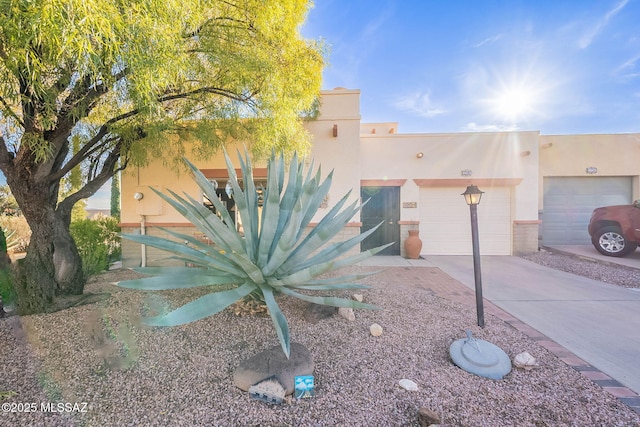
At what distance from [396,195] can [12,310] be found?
8232 millimetres

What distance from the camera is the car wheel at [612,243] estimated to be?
282 inches

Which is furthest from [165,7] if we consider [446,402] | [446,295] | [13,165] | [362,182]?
[362,182]

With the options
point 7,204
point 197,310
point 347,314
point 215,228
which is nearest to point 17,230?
point 7,204

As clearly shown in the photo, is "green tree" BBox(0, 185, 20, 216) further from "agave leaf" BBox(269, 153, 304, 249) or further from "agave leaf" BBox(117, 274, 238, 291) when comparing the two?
"agave leaf" BBox(269, 153, 304, 249)

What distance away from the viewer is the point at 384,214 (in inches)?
330

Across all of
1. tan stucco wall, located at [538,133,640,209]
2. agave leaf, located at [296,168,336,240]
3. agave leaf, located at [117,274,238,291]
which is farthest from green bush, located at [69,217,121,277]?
tan stucco wall, located at [538,133,640,209]

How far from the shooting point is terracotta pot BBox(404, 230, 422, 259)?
25.5 ft

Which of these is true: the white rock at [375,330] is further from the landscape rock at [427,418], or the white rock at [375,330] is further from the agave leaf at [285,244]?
the agave leaf at [285,244]

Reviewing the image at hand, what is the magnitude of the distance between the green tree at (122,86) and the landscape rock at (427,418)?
3.51m

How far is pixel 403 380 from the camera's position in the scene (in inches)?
85.1

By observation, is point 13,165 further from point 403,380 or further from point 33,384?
point 403,380

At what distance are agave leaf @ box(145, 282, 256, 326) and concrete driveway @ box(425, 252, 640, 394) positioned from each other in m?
3.36

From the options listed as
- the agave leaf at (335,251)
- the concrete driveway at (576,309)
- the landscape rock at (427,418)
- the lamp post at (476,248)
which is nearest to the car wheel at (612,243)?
the concrete driveway at (576,309)

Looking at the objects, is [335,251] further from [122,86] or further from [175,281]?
[122,86]
